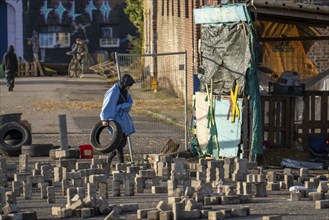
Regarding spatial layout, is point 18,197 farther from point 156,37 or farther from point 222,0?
point 156,37

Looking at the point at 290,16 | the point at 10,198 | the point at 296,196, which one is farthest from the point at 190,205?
the point at 290,16

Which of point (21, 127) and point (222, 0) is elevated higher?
point (222, 0)

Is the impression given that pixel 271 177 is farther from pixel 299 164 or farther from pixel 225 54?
pixel 225 54

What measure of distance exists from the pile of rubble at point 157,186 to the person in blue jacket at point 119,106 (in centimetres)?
67

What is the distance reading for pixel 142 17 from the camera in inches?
2343

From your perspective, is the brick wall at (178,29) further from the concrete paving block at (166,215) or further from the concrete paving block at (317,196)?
the concrete paving block at (166,215)

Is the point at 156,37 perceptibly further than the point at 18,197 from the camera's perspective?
Yes

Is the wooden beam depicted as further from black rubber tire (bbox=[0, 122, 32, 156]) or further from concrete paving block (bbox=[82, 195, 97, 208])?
concrete paving block (bbox=[82, 195, 97, 208])

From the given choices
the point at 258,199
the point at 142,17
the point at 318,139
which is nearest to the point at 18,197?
the point at 258,199

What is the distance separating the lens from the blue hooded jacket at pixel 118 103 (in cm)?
2128

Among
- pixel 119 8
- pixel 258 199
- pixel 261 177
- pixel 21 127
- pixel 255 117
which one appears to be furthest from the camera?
pixel 119 8

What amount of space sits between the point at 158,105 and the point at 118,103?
1367 cm

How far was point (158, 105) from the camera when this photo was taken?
35000mm

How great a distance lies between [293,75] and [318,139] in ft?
4.79
